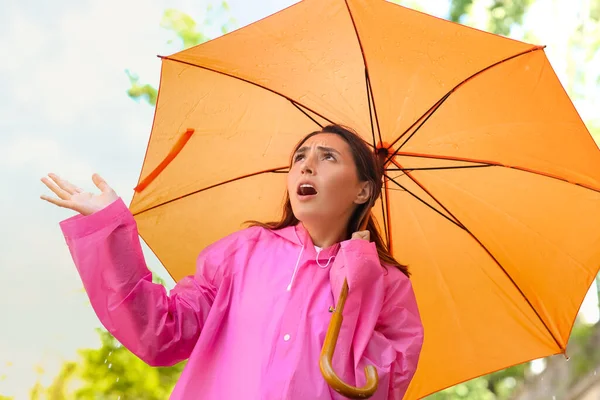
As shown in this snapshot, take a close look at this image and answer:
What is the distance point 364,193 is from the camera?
5.82ft

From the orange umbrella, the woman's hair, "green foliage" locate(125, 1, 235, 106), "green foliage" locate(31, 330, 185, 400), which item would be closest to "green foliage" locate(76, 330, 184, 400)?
"green foliage" locate(31, 330, 185, 400)

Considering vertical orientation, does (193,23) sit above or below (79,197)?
above

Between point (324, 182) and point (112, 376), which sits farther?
point (112, 376)

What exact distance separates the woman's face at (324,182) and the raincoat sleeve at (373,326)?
15 centimetres

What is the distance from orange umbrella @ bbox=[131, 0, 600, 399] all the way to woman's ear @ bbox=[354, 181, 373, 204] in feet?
0.69

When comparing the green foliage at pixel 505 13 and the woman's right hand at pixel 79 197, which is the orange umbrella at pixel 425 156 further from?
the green foliage at pixel 505 13

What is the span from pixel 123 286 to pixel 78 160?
372cm

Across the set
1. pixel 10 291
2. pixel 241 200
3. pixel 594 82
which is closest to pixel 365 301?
pixel 241 200

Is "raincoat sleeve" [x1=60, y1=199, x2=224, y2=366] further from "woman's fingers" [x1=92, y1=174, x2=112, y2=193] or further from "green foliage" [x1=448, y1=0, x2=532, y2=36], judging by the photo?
"green foliage" [x1=448, y1=0, x2=532, y2=36]

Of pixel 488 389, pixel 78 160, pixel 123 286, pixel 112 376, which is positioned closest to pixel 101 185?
pixel 123 286

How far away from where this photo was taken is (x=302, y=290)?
1.57 m

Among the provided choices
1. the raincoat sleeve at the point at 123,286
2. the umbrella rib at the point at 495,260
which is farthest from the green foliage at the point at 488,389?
the raincoat sleeve at the point at 123,286

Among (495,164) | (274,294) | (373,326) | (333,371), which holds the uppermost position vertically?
(495,164)

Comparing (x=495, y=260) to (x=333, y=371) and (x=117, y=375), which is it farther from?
(x=117, y=375)
